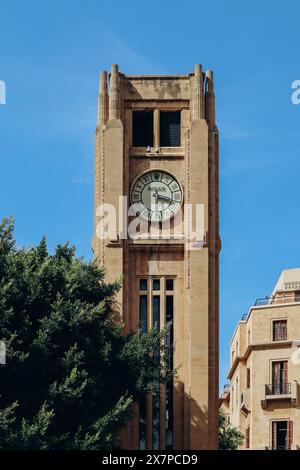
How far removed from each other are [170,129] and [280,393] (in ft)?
70.9

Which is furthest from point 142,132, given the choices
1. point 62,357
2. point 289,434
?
point 289,434

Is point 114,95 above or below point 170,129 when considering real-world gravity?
above

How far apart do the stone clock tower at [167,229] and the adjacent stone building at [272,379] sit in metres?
18.2

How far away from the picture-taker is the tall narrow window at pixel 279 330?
98.2 m

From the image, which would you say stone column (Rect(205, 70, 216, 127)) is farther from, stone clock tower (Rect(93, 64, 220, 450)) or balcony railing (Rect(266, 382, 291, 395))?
balcony railing (Rect(266, 382, 291, 395))

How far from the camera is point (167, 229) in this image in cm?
8062

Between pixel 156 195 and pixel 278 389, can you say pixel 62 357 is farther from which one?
pixel 278 389

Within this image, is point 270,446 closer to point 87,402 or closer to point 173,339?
point 173,339

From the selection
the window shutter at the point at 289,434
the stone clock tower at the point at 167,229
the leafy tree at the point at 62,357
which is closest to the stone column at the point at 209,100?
the stone clock tower at the point at 167,229

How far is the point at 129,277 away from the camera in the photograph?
80438 mm

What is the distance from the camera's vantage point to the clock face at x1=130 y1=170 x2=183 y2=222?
8075 cm

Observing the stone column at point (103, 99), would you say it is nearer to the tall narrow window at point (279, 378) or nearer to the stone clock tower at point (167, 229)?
the stone clock tower at point (167, 229)

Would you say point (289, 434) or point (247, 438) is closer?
point (289, 434)
